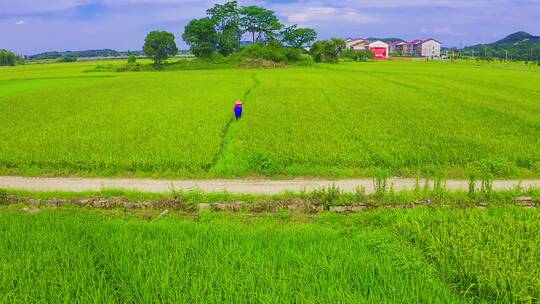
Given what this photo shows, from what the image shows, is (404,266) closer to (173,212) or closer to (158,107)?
(173,212)

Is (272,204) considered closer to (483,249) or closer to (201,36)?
(483,249)

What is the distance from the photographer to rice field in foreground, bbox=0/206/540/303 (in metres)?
3.69

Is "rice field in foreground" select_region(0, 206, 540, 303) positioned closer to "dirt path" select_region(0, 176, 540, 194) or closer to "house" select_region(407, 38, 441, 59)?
"dirt path" select_region(0, 176, 540, 194)

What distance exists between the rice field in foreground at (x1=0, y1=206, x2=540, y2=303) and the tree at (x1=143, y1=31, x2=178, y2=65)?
60.9 meters

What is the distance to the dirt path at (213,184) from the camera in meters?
8.08

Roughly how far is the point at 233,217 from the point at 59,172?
5190 millimetres

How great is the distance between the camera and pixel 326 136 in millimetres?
11656

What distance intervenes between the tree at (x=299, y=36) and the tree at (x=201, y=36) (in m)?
14.9

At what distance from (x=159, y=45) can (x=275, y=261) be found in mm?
63597

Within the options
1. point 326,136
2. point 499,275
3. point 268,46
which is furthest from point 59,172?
point 268,46

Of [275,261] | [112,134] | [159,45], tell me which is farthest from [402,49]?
[275,261]

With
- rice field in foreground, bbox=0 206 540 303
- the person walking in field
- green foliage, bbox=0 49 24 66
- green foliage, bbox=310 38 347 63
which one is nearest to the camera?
rice field in foreground, bbox=0 206 540 303

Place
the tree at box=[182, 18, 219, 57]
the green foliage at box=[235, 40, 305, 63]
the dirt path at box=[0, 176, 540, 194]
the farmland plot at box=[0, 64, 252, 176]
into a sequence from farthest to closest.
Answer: the tree at box=[182, 18, 219, 57]
the green foliage at box=[235, 40, 305, 63]
the farmland plot at box=[0, 64, 252, 176]
the dirt path at box=[0, 176, 540, 194]

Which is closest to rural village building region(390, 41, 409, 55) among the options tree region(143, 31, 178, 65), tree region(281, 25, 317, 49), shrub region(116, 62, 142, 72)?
tree region(281, 25, 317, 49)
